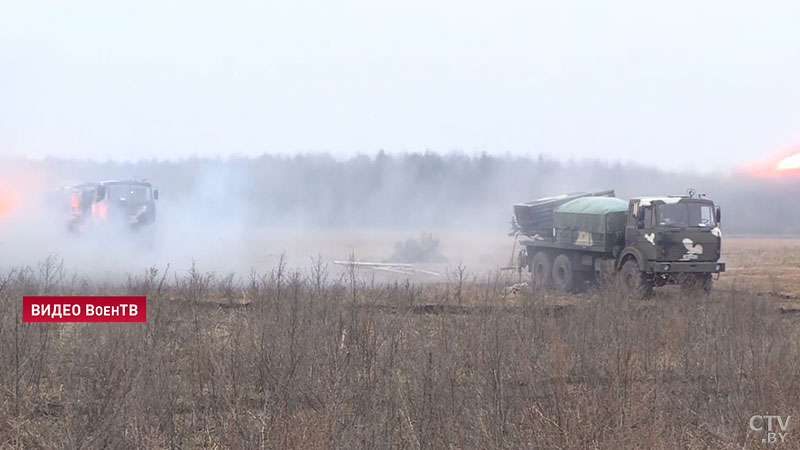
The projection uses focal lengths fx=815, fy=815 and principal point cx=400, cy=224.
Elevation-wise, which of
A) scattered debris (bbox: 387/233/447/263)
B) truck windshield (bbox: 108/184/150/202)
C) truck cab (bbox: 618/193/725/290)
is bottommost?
scattered debris (bbox: 387/233/447/263)

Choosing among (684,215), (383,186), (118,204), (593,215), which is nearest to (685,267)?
(684,215)

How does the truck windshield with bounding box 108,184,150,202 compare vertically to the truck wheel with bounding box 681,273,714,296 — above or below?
above

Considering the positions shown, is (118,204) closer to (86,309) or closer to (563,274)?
(563,274)

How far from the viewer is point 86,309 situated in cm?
1137

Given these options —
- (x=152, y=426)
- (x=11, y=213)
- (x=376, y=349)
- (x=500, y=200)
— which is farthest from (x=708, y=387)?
(x=500, y=200)

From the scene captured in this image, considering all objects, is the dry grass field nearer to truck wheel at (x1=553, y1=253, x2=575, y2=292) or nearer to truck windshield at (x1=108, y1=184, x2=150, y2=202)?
truck wheel at (x1=553, y1=253, x2=575, y2=292)

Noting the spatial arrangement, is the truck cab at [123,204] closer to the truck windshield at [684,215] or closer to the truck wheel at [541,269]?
the truck wheel at [541,269]

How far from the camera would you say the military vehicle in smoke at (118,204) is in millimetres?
26375

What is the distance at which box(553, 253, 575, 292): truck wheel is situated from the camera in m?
21.2

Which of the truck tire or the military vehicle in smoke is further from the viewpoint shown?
the military vehicle in smoke

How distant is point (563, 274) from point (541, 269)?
1332 mm

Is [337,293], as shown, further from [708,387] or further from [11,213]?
[11,213]

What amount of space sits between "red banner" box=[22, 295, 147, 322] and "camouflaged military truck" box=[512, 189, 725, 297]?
960cm

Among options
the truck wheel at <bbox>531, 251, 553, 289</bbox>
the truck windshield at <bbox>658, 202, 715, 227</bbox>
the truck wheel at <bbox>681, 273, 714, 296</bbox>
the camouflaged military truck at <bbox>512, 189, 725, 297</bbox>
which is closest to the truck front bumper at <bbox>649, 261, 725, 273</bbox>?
the camouflaged military truck at <bbox>512, 189, 725, 297</bbox>
